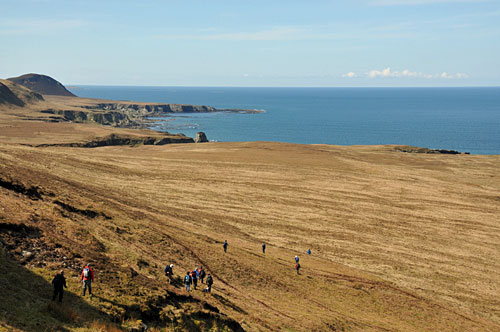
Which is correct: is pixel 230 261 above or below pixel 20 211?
below

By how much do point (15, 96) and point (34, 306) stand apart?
6885 inches

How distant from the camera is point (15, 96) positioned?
164m

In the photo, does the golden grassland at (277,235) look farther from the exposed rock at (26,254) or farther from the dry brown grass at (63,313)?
the exposed rock at (26,254)

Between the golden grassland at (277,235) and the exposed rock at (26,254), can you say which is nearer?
the exposed rock at (26,254)

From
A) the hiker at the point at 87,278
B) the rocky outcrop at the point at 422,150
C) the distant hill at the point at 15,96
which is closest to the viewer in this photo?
the hiker at the point at 87,278

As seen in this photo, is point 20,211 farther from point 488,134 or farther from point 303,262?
point 488,134

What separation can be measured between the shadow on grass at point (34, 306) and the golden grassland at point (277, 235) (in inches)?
4.8

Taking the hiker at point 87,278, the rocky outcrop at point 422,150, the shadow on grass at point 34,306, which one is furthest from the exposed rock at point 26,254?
the rocky outcrop at point 422,150

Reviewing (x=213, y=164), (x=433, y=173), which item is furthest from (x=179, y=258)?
(x=433, y=173)

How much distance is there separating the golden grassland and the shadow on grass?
12 cm

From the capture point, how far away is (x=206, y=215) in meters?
47.9

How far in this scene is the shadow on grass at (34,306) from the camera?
15.3 metres

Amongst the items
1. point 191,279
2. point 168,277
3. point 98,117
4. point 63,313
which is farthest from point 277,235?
point 98,117

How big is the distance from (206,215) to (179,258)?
17.0 meters
